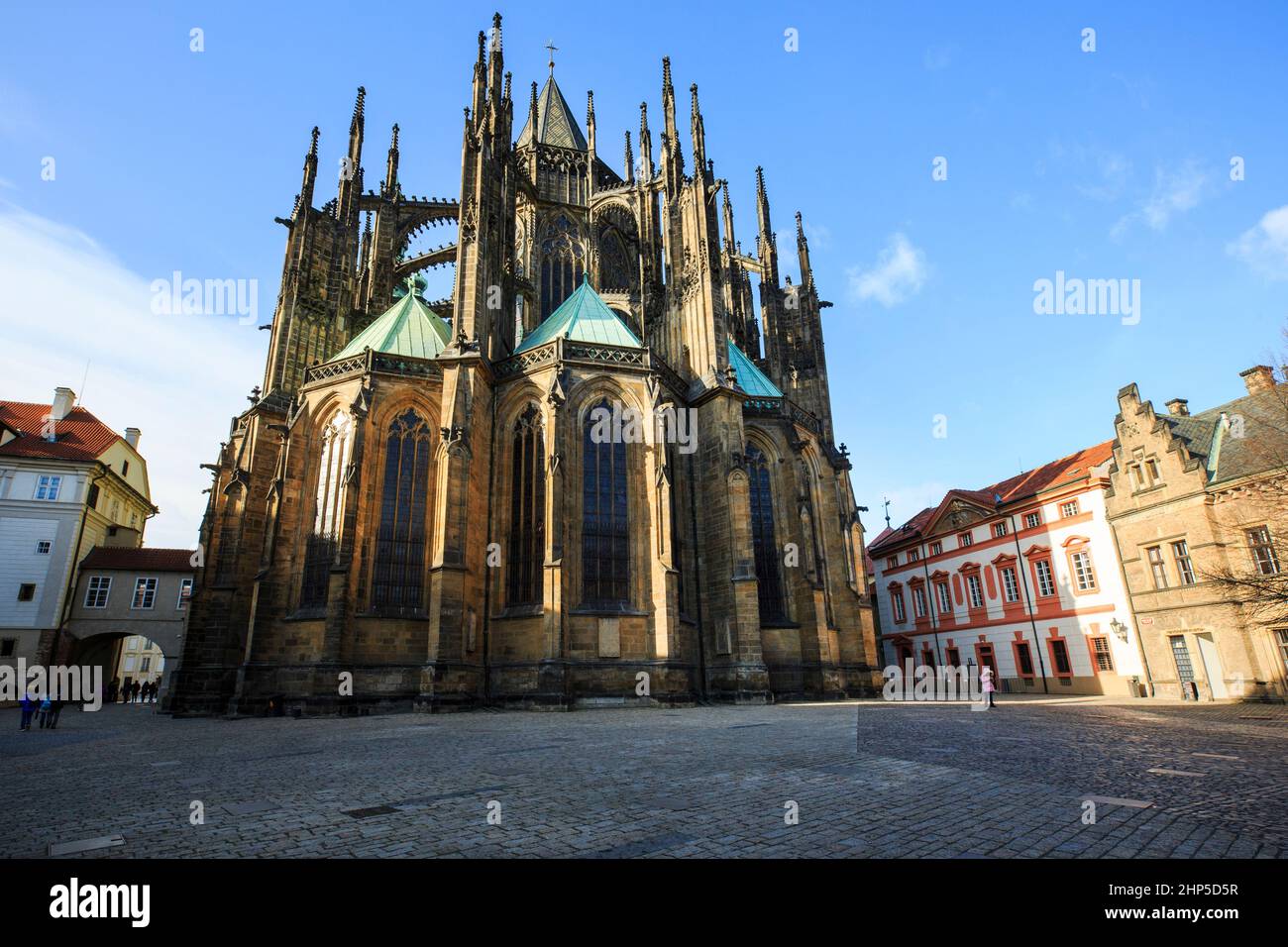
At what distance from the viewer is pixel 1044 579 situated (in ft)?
94.8

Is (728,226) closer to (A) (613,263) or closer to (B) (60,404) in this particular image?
(A) (613,263)

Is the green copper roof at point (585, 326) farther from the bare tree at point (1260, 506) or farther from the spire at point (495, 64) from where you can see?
the bare tree at point (1260, 506)

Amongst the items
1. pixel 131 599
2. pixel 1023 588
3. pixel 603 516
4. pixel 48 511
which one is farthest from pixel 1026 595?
Answer: pixel 48 511

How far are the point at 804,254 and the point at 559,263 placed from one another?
Result: 12903 millimetres

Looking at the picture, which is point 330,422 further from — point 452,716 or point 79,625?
point 79,625

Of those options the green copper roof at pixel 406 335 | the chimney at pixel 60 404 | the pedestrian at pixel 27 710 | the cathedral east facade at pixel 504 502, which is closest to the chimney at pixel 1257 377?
the cathedral east facade at pixel 504 502

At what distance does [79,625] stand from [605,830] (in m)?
36.8

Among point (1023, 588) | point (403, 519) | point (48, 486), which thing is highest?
point (48, 486)

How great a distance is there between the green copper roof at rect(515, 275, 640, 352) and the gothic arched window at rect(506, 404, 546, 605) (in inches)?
123

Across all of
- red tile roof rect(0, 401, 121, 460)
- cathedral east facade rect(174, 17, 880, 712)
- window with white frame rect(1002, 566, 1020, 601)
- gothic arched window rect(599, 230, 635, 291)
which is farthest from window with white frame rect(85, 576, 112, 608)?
window with white frame rect(1002, 566, 1020, 601)

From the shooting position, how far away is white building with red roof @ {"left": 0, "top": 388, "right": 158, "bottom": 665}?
2873 centimetres

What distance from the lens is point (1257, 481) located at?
1980 centimetres

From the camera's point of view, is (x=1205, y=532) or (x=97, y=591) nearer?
(x=1205, y=532)

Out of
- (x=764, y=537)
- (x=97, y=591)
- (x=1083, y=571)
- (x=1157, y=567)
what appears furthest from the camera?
(x=97, y=591)
